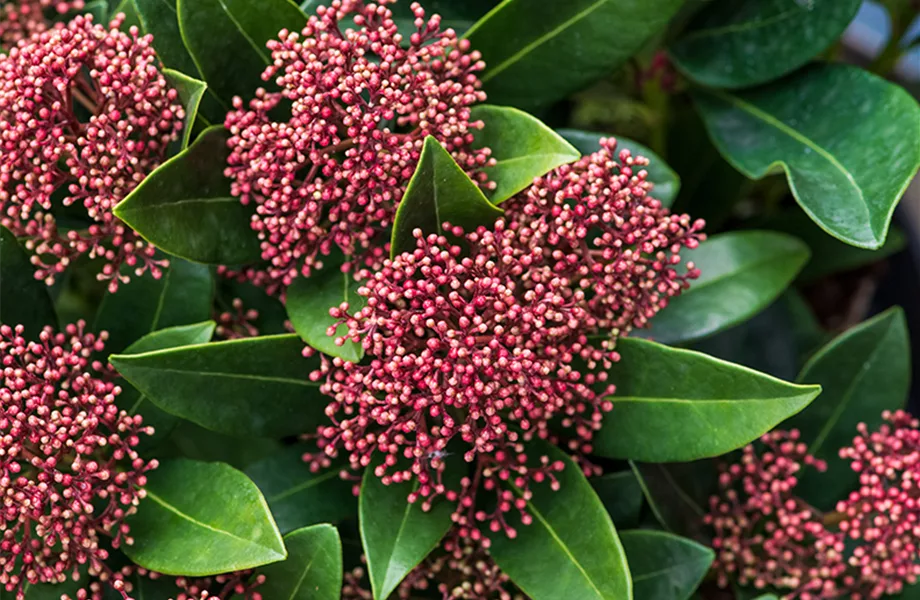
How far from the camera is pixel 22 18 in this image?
1317 mm

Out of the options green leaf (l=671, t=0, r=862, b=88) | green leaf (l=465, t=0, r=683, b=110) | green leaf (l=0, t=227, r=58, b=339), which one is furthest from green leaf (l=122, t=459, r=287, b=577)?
green leaf (l=671, t=0, r=862, b=88)

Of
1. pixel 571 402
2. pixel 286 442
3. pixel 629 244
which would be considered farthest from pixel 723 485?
pixel 286 442

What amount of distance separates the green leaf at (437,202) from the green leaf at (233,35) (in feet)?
1.00

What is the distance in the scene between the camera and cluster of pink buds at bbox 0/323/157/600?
100cm

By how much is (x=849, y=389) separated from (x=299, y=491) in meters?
0.77

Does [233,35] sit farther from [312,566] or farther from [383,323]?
[312,566]

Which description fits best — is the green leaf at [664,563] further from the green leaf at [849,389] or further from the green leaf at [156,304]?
the green leaf at [156,304]

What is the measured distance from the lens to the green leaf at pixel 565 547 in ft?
3.41

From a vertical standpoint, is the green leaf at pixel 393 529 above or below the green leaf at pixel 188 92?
below

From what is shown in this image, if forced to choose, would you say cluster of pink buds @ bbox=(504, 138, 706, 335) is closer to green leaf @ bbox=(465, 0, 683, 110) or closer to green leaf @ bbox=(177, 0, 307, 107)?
green leaf @ bbox=(465, 0, 683, 110)

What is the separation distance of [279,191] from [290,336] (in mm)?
163

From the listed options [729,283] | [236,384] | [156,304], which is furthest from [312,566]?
[729,283]

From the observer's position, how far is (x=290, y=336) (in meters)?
1.09

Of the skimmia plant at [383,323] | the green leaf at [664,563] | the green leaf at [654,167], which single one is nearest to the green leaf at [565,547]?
the skimmia plant at [383,323]
